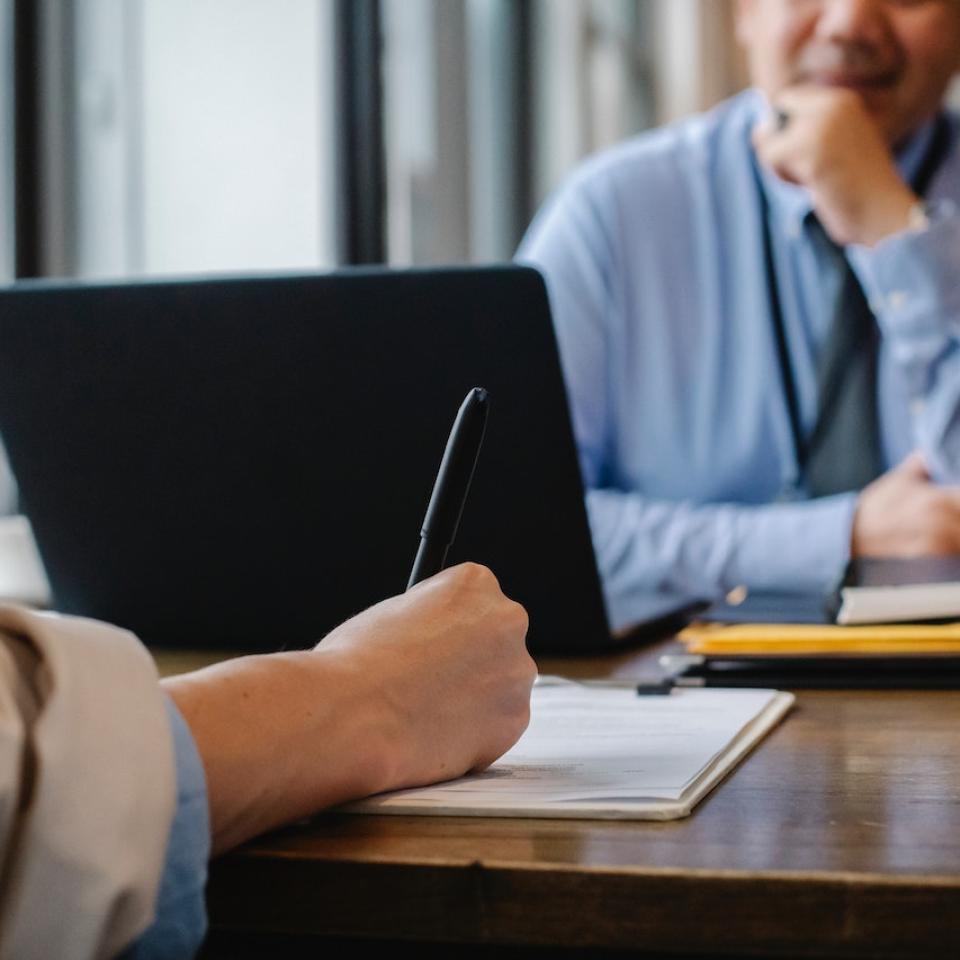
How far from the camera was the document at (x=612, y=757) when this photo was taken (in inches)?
21.3

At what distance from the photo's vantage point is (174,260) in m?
2.45

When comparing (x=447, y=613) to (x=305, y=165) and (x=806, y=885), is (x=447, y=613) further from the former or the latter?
(x=305, y=165)

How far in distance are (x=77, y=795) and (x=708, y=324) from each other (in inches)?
60.4

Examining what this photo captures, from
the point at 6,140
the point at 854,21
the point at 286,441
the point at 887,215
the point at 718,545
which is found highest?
the point at 854,21

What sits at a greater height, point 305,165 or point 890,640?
point 305,165

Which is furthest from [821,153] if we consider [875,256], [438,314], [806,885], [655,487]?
[806,885]

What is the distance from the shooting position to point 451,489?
0.71 m

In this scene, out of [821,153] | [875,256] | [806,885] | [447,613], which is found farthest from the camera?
[821,153]

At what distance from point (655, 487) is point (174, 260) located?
1.04 m

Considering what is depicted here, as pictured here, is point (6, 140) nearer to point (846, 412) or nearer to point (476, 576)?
point (846, 412)

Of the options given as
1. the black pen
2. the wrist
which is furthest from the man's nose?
the black pen

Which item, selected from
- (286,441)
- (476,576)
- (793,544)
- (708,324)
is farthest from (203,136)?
(476,576)

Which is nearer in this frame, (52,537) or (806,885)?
(806,885)

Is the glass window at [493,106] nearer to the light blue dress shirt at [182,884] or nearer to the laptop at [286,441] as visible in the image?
the laptop at [286,441]
